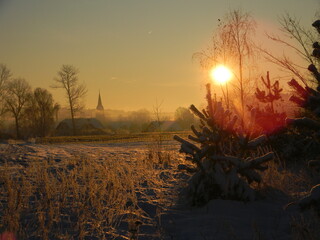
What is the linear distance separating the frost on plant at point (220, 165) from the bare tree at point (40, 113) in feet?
142

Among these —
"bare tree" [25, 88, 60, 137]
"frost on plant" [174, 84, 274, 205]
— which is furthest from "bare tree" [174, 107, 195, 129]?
"frost on plant" [174, 84, 274, 205]

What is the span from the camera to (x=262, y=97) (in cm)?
1385

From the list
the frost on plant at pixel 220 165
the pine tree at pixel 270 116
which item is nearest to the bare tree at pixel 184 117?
the pine tree at pixel 270 116

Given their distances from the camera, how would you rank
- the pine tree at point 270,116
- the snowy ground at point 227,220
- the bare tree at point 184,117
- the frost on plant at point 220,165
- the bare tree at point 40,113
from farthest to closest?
the bare tree at point 184,117
the bare tree at point 40,113
the pine tree at point 270,116
the frost on plant at point 220,165
the snowy ground at point 227,220

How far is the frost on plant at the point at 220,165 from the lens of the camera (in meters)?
4.92

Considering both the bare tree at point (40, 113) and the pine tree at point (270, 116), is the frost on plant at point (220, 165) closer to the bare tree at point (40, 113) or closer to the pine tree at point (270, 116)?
the pine tree at point (270, 116)

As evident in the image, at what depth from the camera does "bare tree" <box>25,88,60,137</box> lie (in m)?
45.4

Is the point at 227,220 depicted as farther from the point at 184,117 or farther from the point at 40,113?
the point at 184,117

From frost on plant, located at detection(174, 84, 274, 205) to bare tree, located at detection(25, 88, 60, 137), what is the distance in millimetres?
43164

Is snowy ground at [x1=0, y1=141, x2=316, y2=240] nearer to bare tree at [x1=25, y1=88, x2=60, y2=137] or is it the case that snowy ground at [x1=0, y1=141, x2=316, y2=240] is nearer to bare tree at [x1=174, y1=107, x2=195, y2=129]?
bare tree at [x1=25, y1=88, x2=60, y2=137]

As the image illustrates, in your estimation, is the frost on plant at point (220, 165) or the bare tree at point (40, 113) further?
the bare tree at point (40, 113)

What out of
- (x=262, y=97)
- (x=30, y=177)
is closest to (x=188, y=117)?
(x=262, y=97)

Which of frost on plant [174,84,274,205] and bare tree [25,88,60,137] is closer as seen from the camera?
frost on plant [174,84,274,205]

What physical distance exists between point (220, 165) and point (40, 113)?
4529 cm
